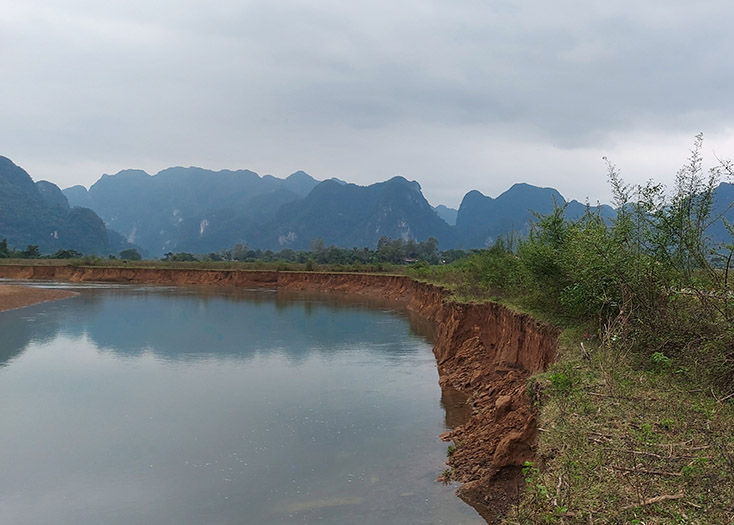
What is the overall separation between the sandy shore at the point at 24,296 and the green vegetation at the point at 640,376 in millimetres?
34864

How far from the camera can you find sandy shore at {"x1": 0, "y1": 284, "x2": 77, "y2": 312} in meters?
35.7

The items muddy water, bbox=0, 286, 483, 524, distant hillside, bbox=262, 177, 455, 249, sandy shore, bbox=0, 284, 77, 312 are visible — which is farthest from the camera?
distant hillside, bbox=262, 177, 455, 249

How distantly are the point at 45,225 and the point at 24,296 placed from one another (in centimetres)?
12401

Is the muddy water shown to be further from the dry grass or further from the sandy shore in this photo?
the sandy shore

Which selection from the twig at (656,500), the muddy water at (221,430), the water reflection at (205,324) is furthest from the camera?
the water reflection at (205,324)

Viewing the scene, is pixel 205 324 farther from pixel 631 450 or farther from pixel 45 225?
pixel 45 225

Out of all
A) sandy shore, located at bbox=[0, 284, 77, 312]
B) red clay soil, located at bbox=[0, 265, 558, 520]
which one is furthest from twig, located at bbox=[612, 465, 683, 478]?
sandy shore, located at bbox=[0, 284, 77, 312]

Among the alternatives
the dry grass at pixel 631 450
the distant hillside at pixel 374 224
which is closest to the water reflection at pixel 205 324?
the dry grass at pixel 631 450

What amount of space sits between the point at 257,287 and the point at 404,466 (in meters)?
48.2

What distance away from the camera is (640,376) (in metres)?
7.30

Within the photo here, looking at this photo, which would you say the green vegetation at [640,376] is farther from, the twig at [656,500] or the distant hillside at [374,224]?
the distant hillside at [374,224]

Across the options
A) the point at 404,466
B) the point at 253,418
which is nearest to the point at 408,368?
the point at 253,418

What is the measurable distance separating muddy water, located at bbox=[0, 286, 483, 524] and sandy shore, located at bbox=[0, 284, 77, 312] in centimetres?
1277

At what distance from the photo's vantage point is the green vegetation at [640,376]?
444 centimetres
